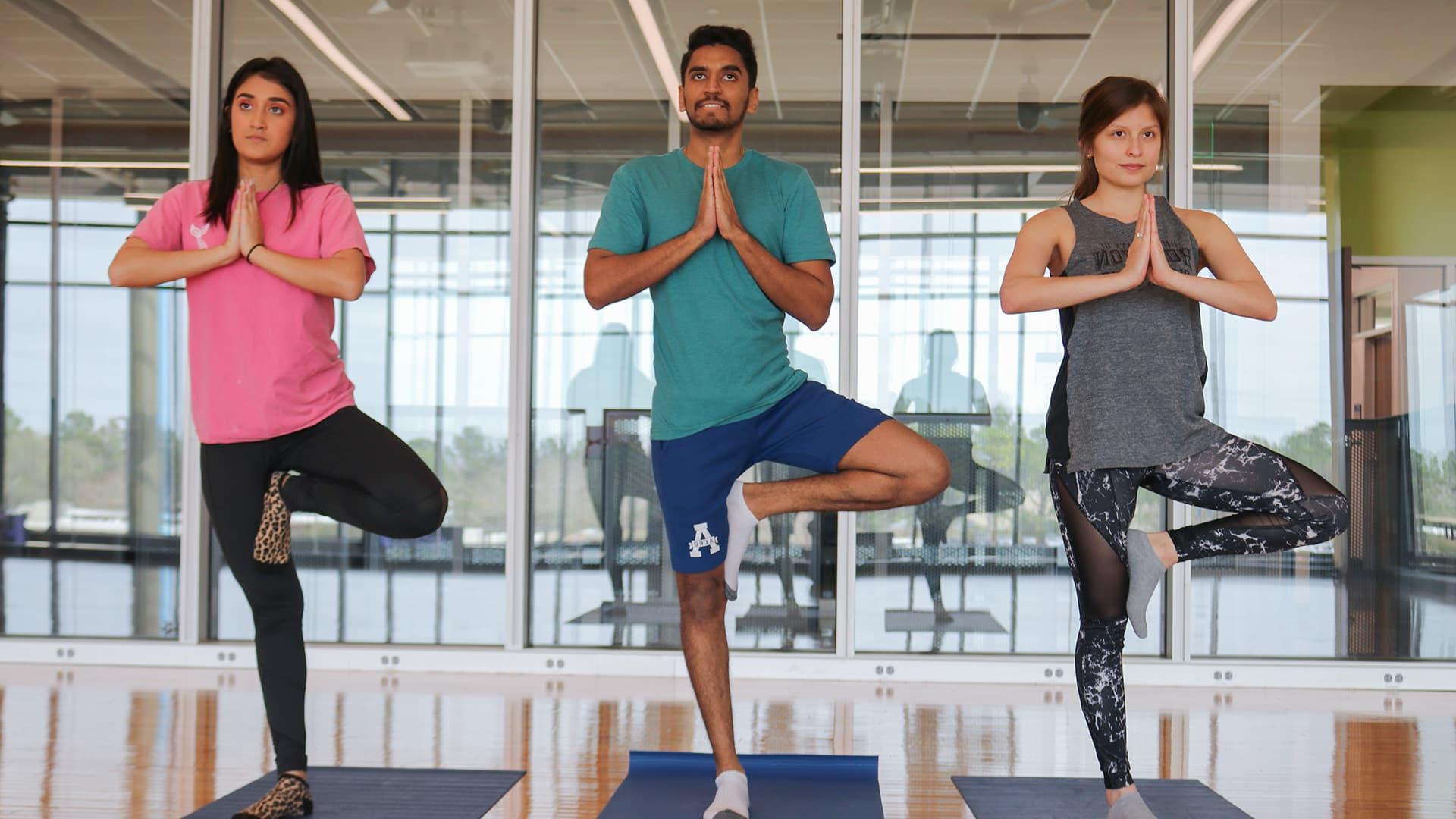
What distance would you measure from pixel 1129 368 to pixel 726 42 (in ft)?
3.50

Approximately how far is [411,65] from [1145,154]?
2951 mm

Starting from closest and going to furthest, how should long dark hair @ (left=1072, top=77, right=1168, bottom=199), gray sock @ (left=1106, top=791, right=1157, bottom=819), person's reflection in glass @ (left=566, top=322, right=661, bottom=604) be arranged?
gray sock @ (left=1106, top=791, right=1157, bottom=819)
long dark hair @ (left=1072, top=77, right=1168, bottom=199)
person's reflection in glass @ (left=566, top=322, right=661, bottom=604)

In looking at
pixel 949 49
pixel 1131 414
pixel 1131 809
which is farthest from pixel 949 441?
pixel 1131 809

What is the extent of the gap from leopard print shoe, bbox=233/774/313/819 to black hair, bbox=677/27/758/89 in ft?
5.49

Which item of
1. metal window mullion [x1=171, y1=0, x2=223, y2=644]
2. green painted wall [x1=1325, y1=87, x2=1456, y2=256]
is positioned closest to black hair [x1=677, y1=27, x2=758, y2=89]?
metal window mullion [x1=171, y1=0, x2=223, y2=644]

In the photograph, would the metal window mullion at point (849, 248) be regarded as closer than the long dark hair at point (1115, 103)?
No

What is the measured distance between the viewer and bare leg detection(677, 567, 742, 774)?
2.47 metres

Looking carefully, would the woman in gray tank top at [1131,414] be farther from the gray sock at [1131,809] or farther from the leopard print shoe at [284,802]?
the leopard print shoe at [284,802]

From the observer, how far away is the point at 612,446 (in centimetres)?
434

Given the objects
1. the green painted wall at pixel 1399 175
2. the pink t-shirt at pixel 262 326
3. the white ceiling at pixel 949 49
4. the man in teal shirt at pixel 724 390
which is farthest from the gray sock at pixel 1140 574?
the green painted wall at pixel 1399 175

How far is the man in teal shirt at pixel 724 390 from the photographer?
2.47 m

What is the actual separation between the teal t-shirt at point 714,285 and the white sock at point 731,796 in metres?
0.70

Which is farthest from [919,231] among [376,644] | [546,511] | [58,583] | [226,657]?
[58,583]

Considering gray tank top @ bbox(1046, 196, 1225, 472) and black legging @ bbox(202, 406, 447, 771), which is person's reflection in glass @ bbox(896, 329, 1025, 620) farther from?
black legging @ bbox(202, 406, 447, 771)
